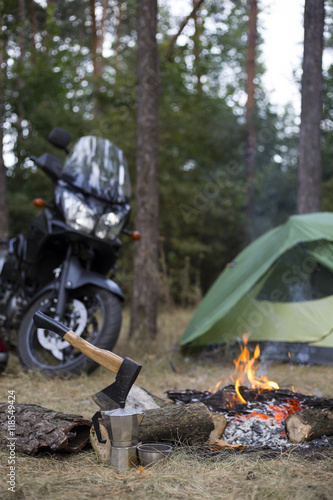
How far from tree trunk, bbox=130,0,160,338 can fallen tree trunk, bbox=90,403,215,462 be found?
294cm

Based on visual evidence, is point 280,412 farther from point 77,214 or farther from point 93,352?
point 77,214

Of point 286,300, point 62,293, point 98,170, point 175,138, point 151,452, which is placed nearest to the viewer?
point 151,452

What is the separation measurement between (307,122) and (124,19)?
37.1ft

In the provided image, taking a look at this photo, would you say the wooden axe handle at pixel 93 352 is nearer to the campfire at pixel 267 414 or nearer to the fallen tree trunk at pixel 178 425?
the fallen tree trunk at pixel 178 425

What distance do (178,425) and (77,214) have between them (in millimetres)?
2077

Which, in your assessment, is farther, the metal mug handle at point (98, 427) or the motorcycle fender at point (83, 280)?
the motorcycle fender at point (83, 280)

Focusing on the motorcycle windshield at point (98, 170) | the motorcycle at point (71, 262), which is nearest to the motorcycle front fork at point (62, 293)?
the motorcycle at point (71, 262)

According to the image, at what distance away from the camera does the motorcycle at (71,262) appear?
3.92 m

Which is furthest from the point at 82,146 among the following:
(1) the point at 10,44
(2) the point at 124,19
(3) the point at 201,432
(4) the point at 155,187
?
(2) the point at 124,19

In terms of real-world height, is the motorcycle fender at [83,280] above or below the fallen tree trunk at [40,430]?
above

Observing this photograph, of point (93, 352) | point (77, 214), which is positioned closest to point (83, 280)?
point (77, 214)

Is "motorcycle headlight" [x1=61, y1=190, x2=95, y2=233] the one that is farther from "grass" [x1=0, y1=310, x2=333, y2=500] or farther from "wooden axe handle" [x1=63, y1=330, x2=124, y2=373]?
"wooden axe handle" [x1=63, y1=330, x2=124, y2=373]

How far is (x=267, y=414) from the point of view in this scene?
111 inches

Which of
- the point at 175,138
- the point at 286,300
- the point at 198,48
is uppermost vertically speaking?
the point at 198,48
